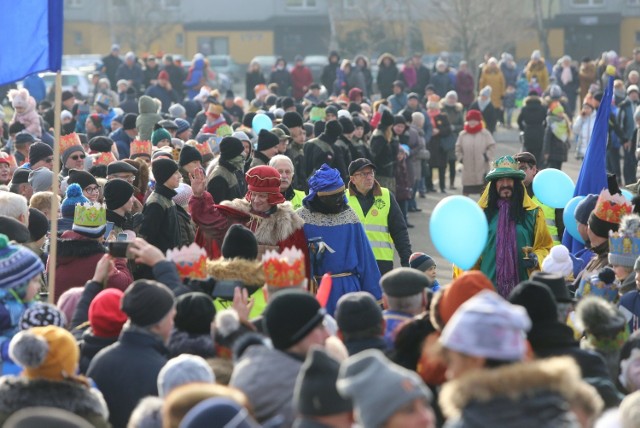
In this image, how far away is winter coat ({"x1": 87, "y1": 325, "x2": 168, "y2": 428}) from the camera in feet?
20.1

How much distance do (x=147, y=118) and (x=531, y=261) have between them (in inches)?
373

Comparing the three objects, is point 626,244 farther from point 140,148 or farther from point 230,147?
point 140,148

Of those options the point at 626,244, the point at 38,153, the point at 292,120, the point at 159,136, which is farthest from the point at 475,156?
the point at 626,244

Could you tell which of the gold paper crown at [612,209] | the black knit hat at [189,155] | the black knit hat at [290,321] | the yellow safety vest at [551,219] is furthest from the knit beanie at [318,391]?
the black knit hat at [189,155]

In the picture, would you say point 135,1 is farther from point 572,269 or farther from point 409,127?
point 572,269

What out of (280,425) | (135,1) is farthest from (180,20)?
(280,425)

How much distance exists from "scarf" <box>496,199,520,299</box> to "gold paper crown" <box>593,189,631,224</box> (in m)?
0.93

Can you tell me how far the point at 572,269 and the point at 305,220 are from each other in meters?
2.05

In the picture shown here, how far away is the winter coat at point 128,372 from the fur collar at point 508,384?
2.06m

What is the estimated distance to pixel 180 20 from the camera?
226 feet

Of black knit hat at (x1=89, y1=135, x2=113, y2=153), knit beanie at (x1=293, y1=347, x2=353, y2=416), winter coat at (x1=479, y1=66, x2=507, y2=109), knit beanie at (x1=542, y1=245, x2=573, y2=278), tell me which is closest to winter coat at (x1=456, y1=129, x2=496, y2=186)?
black knit hat at (x1=89, y1=135, x2=113, y2=153)

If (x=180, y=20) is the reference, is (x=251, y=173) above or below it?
below

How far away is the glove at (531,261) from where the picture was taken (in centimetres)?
948

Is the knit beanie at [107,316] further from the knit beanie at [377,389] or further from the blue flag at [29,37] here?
the blue flag at [29,37]
